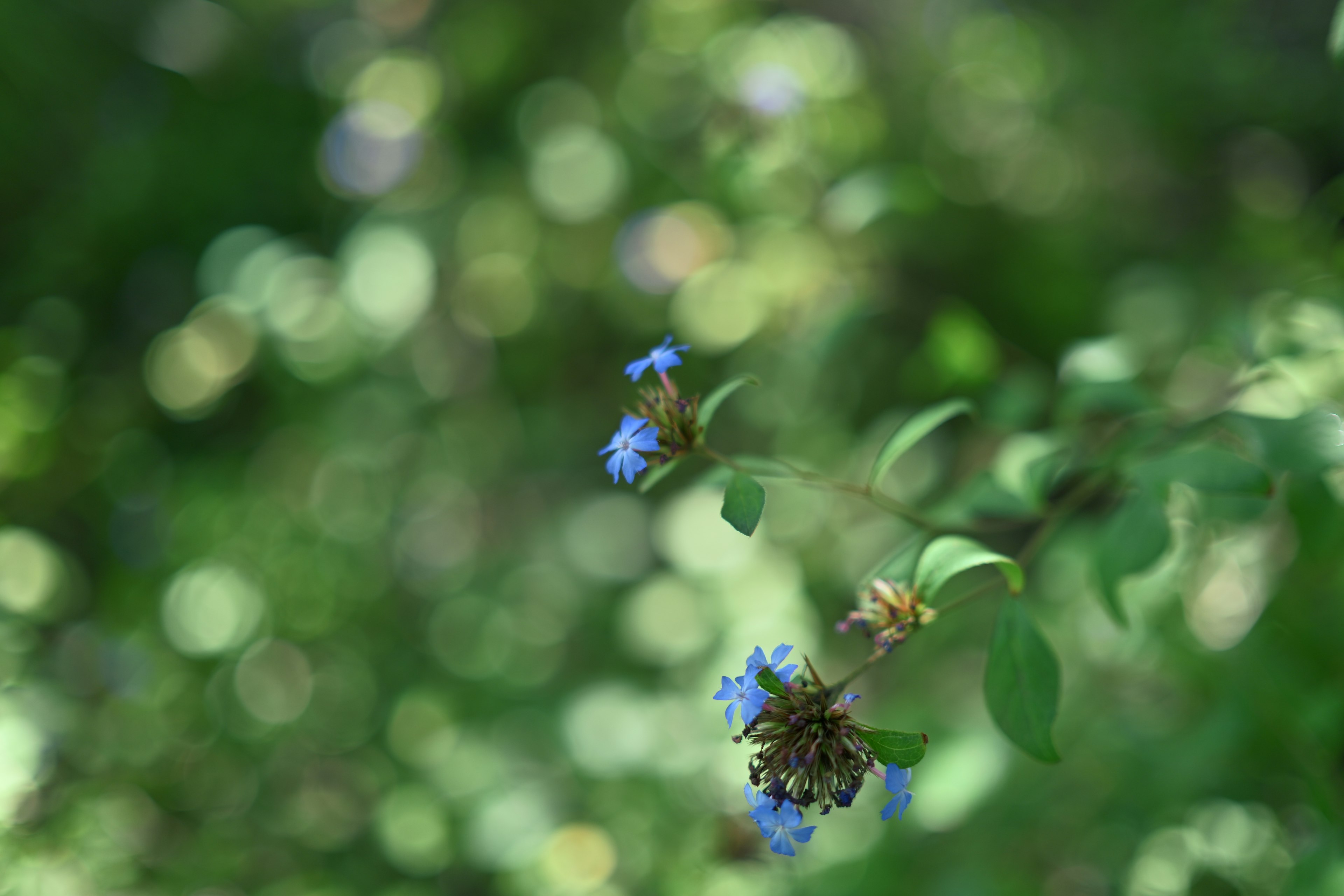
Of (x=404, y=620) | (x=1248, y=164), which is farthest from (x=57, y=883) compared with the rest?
(x=1248, y=164)

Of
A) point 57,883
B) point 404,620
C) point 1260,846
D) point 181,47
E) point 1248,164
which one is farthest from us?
point 181,47

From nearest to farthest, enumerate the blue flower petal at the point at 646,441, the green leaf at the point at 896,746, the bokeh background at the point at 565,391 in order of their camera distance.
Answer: the green leaf at the point at 896,746 → the blue flower petal at the point at 646,441 → the bokeh background at the point at 565,391

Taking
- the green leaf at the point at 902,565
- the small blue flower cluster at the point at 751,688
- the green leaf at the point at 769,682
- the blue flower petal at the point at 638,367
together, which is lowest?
the green leaf at the point at 769,682

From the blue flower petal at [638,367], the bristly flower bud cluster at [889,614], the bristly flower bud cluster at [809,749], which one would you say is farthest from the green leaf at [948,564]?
the blue flower petal at [638,367]

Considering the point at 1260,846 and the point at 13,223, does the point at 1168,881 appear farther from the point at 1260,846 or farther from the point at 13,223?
the point at 13,223

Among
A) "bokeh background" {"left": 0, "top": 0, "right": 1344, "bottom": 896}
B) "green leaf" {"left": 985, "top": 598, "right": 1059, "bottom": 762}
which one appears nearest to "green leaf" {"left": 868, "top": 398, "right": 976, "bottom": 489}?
"green leaf" {"left": 985, "top": 598, "right": 1059, "bottom": 762}

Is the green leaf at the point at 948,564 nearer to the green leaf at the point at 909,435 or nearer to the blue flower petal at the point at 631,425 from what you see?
the green leaf at the point at 909,435
